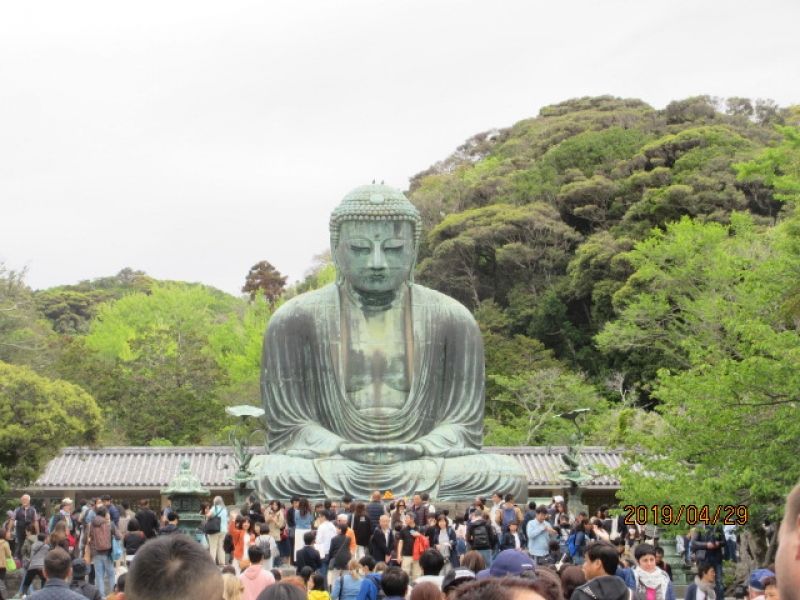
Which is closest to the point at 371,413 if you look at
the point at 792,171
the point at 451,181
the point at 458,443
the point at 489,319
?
the point at 458,443

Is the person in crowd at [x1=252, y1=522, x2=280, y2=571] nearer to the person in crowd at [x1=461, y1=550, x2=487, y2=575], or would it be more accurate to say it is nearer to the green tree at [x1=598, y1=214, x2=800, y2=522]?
the green tree at [x1=598, y1=214, x2=800, y2=522]

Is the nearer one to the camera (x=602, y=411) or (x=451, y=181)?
(x=602, y=411)

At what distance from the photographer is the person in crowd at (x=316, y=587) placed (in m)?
8.84

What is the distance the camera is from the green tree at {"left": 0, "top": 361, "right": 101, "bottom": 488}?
23297mm

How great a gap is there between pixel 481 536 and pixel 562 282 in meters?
30.0

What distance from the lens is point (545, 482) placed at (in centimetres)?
2891

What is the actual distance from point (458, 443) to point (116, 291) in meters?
53.9

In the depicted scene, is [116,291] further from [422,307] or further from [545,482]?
[422,307]

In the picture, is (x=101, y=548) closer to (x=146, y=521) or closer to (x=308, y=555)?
(x=146, y=521)

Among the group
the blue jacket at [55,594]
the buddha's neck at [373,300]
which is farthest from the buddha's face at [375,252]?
the blue jacket at [55,594]

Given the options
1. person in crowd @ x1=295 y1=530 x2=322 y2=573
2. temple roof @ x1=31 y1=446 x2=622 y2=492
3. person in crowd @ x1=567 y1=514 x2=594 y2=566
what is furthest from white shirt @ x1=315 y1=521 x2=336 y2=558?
temple roof @ x1=31 y1=446 x2=622 y2=492

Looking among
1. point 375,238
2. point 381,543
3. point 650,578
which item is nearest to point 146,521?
point 381,543

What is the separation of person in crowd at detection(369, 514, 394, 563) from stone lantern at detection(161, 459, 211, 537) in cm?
326

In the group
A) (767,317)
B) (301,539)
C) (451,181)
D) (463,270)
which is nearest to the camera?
(301,539)
